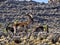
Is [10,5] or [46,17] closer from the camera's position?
[46,17]

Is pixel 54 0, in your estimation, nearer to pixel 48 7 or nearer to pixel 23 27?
pixel 48 7

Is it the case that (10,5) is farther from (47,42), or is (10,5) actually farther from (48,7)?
(47,42)

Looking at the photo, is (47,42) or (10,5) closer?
(47,42)

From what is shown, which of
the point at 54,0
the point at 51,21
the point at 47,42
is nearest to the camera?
the point at 47,42

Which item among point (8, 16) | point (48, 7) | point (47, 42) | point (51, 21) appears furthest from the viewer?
point (48, 7)

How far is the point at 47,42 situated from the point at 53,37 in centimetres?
108

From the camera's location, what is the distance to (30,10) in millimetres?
38594

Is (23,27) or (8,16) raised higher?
(23,27)

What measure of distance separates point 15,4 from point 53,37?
22.9 meters

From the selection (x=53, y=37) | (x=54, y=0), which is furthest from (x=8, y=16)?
(x=53, y=37)

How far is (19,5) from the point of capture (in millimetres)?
40250

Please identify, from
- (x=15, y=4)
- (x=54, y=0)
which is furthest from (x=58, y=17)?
(x=54, y=0)

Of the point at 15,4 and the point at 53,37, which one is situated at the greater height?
the point at 53,37

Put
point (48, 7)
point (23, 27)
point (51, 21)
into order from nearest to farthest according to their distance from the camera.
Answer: point (23, 27)
point (51, 21)
point (48, 7)
